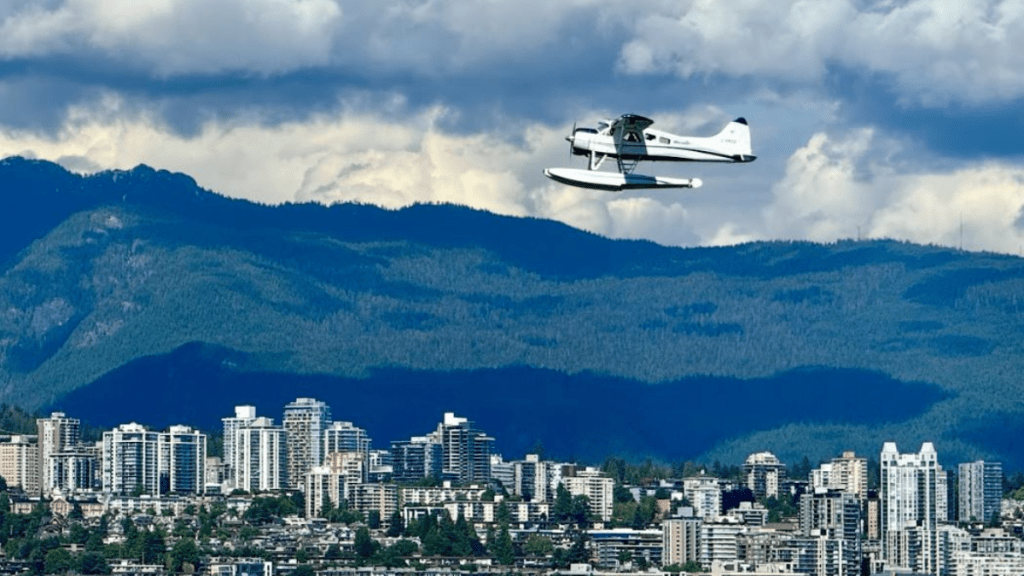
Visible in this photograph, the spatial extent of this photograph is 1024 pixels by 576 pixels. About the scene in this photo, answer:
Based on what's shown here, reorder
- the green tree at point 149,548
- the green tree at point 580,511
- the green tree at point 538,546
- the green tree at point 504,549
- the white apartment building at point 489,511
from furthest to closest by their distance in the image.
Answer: the green tree at point 580,511 → the white apartment building at point 489,511 → the green tree at point 538,546 → the green tree at point 504,549 → the green tree at point 149,548

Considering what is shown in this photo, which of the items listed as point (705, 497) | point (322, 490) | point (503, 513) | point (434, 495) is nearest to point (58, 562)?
point (503, 513)

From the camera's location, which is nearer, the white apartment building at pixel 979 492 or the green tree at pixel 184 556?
the green tree at pixel 184 556

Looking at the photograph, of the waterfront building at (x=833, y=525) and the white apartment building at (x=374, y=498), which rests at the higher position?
the white apartment building at (x=374, y=498)

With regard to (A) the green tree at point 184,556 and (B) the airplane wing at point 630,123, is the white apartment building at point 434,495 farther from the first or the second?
(B) the airplane wing at point 630,123

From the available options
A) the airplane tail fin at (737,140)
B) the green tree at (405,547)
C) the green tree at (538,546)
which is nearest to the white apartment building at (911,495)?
the green tree at (538,546)

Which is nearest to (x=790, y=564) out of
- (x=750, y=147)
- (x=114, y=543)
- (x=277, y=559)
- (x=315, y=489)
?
(x=277, y=559)

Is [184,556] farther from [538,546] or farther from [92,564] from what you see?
[538,546]

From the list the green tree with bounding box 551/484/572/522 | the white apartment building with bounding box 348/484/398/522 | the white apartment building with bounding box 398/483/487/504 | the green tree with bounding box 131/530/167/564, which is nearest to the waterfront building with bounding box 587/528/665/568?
the green tree with bounding box 551/484/572/522
